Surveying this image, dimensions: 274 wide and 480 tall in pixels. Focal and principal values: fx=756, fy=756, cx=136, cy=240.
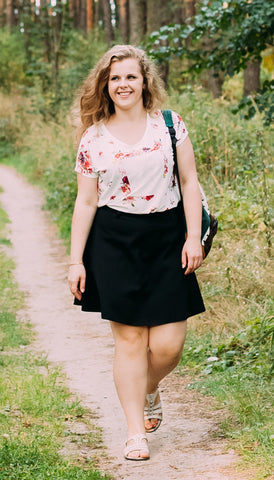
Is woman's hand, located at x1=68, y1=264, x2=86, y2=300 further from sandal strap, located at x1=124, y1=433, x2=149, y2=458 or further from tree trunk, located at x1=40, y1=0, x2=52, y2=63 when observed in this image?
tree trunk, located at x1=40, y1=0, x2=52, y2=63

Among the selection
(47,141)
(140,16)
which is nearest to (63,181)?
(47,141)

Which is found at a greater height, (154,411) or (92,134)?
(92,134)

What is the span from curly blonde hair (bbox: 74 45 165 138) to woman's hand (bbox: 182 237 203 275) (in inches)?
28.9

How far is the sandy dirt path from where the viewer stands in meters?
3.78

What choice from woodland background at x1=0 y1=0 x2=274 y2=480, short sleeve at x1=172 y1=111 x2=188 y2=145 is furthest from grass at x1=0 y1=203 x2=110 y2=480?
short sleeve at x1=172 y1=111 x2=188 y2=145

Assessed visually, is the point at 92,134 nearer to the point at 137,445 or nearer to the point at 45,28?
the point at 137,445

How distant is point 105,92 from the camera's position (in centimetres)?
402

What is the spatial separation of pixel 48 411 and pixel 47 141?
44.6 ft

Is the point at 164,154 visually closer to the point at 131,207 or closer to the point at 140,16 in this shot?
the point at 131,207

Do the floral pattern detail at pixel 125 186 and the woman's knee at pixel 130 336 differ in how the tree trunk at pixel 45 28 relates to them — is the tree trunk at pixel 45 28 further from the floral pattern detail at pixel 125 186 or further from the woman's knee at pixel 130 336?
the woman's knee at pixel 130 336

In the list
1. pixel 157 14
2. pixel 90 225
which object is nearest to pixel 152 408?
pixel 90 225

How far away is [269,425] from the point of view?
12.9ft

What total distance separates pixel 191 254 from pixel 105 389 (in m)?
1.89

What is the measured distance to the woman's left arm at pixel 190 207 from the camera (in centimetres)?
383
